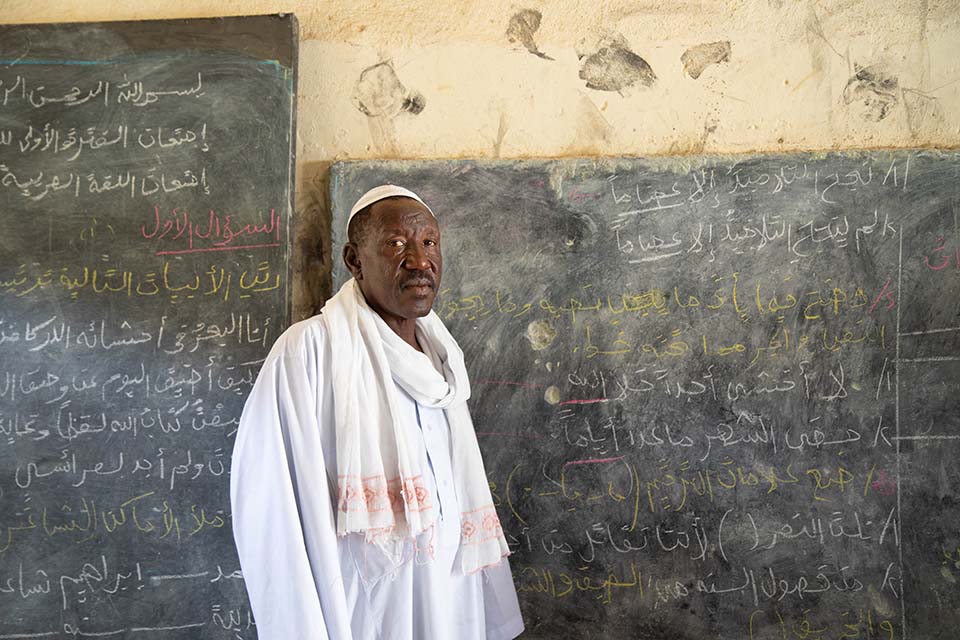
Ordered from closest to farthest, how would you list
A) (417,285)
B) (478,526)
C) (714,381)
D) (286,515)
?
1. (286,515)
2. (417,285)
3. (478,526)
4. (714,381)

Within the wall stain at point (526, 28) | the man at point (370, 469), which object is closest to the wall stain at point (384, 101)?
the wall stain at point (526, 28)

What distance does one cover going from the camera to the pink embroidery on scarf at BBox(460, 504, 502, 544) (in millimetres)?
2184

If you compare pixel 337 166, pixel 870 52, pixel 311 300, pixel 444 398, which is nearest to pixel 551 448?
pixel 444 398

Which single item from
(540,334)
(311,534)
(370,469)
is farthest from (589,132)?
(311,534)

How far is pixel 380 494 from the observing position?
6.36 ft

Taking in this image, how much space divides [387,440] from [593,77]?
61.8 inches

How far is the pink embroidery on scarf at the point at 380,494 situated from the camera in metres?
1.91

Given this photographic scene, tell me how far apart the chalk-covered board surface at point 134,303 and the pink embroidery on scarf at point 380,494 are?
96cm

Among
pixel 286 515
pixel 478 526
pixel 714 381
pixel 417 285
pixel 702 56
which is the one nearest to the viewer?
pixel 286 515

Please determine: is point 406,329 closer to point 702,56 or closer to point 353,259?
point 353,259

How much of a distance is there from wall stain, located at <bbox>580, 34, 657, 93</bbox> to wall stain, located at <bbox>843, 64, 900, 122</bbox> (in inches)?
27.2

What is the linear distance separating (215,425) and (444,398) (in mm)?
1001

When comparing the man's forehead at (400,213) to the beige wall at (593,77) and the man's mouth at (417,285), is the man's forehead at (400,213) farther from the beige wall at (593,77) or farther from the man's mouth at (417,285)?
the beige wall at (593,77)

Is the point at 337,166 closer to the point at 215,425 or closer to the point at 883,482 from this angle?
the point at 215,425
